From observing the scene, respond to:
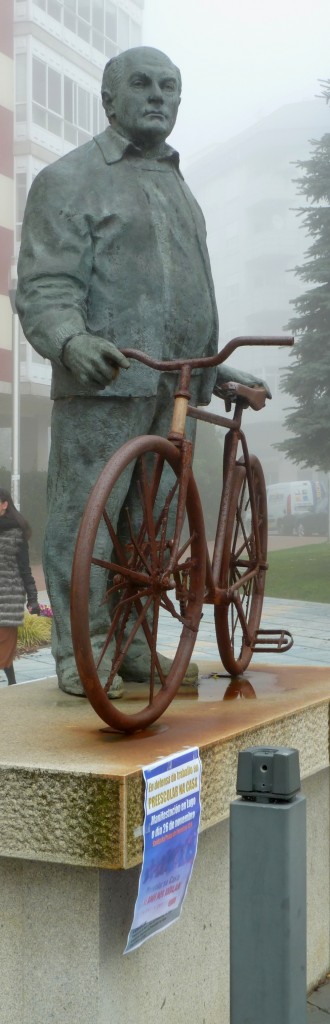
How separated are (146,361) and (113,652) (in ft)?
2.81

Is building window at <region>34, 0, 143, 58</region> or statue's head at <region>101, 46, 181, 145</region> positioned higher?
building window at <region>34, 0, 143, 58</region>

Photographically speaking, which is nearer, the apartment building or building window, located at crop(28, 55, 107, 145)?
the apartment building

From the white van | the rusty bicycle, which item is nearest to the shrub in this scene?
the rusty bicycle

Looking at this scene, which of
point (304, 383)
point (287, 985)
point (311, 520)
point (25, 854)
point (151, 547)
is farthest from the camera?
point (311, 520)

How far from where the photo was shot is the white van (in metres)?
38.3

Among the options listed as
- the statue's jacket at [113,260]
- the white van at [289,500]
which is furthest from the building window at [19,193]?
the statue's jacket at [113,260]

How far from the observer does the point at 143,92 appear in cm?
387

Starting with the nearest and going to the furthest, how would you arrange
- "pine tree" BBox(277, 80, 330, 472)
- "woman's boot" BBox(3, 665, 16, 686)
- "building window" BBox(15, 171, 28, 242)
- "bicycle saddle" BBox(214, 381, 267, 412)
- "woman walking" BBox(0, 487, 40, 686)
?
"bicycle saddle" BBox(214, 381, 267, 412) < "woman walking" BBox(0, 487, 40, 686) < "woman's boot" BBox(3, 665, 16, 686) < "pine tree" BBox(277, 80, 330, 472) < "building window" BBox(15, 171, 28, 242)

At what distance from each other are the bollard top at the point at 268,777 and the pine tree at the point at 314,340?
18436 millimetres

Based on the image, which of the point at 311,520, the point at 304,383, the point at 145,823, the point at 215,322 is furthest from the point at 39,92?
the point at 145,823

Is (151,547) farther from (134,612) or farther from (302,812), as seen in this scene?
(302,812)

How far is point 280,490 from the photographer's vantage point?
132 feet

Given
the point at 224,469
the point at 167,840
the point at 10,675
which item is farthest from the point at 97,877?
the point at 10,675

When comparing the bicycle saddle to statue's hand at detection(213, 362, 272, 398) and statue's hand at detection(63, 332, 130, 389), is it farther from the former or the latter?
statue's hand at detection(63, 332, 130, 389)
